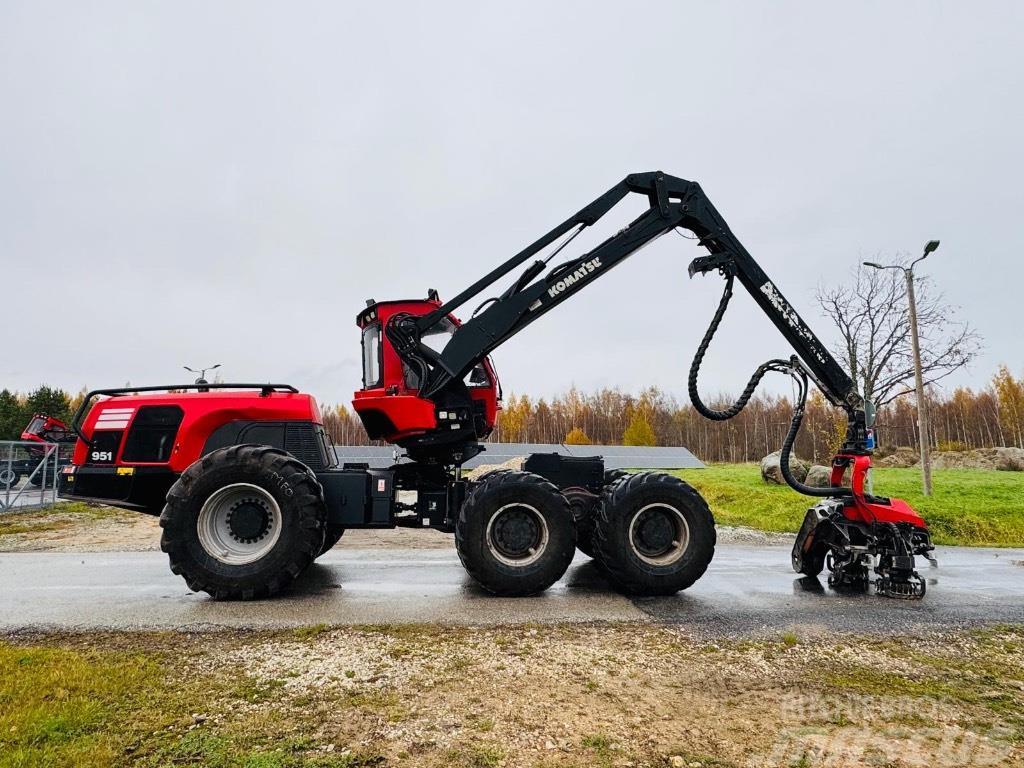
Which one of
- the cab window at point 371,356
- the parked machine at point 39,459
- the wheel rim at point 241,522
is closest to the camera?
the wheel rim at point 241,522

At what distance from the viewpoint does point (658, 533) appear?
265 inches

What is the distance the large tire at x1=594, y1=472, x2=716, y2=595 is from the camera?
6543 mm

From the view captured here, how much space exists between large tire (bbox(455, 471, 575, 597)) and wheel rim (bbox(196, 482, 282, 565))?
1978 millimetres

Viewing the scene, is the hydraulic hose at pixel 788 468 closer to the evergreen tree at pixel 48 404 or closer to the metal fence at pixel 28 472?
the metal fence at pixel 28 472

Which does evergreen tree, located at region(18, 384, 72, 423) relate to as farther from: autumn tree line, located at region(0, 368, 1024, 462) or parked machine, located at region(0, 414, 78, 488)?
parked machine, located at region(0, 414, 78, 488)

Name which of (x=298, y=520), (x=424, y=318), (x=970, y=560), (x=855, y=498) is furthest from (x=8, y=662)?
(x=970, y=560)

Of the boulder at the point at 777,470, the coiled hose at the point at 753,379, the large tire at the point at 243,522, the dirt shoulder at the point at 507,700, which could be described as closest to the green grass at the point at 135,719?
the dirt shoulder at the point at 507,700


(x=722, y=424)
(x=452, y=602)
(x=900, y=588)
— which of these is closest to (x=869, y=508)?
(x=900, y=588)

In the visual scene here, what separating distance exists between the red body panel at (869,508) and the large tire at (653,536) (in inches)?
72.7

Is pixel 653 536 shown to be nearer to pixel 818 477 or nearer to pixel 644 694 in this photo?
pixel 644 694

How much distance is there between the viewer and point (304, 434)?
7141mm

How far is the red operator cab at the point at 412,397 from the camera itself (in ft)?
23.7

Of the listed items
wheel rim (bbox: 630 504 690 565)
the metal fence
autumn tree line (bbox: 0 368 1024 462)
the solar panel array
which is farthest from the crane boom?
autumn tree line (bbox: 0 368 1024 462)

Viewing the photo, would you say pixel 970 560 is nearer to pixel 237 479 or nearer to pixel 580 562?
pixel 580 562
